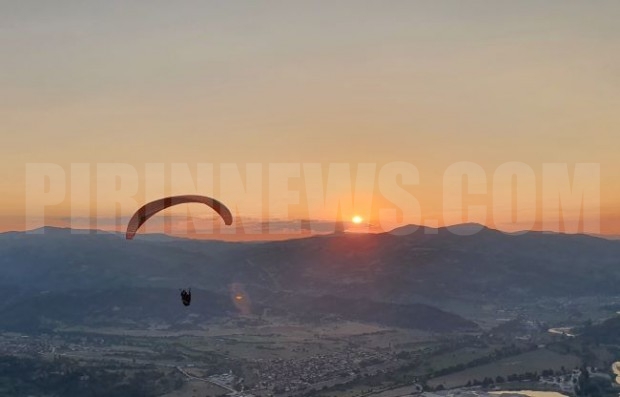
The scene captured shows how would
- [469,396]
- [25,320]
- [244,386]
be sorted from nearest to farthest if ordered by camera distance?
[469,396] < [244,386] < [25,320]

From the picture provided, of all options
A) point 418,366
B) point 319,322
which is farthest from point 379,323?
point 418,366

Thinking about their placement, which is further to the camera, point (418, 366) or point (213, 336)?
point (213, 336)

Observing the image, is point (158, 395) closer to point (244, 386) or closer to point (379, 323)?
point (244, 386)

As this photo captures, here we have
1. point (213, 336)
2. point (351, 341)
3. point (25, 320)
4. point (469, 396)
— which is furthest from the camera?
point (25, 320)

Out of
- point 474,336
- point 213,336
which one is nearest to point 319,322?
point 213,336

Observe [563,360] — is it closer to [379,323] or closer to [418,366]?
[418,366]

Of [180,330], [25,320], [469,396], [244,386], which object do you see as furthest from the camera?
[25,320]
